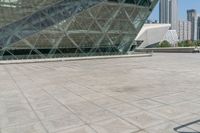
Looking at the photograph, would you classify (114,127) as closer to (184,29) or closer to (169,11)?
(184,29)

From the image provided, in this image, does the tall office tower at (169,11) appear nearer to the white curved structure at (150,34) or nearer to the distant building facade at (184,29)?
the distant building facade at (184,29)

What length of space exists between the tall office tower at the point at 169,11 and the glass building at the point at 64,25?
457ft

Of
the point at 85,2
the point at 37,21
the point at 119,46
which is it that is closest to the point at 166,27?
the point at 119,46

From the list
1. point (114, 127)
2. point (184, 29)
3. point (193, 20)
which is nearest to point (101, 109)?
point (114, 127)

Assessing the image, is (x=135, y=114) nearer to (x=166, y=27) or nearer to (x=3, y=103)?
(x=3, y=103)

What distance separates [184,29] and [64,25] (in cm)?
13792

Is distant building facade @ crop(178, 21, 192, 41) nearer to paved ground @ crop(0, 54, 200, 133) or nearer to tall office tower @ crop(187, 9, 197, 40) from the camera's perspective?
tall office tower @ crop(187, 9, 197, 40)

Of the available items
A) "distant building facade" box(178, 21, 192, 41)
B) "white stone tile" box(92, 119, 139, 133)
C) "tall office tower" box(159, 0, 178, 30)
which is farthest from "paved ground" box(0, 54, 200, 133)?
"tall office tower" box(159, 0, 178, 30)

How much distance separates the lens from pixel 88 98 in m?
7.92

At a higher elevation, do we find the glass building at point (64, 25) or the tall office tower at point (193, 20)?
the tall office tower at point (193, 20)

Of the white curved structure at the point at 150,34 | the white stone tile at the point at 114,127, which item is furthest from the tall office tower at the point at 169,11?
the white stone tile at the point at 114,127

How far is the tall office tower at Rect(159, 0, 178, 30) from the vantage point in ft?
551

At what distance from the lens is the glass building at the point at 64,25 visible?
30.3 meters

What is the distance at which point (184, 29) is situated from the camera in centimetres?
15512
